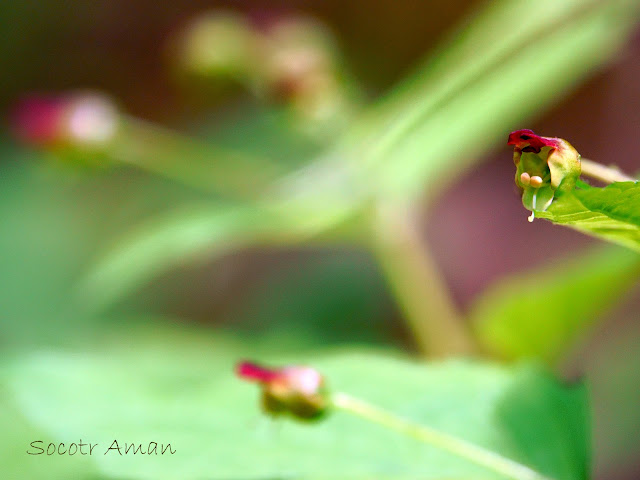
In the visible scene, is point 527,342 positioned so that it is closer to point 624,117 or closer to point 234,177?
point 234,177

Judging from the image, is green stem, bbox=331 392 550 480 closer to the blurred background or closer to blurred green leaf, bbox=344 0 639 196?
blurred green leaf, bbox=344 0 639 196

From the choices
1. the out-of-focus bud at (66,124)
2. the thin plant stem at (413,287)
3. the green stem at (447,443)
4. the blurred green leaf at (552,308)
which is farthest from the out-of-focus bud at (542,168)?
the out-of-focus bud at (66,124)

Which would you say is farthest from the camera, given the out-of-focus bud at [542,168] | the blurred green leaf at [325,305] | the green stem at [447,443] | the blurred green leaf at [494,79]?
the blurred green leaf at [325,305]

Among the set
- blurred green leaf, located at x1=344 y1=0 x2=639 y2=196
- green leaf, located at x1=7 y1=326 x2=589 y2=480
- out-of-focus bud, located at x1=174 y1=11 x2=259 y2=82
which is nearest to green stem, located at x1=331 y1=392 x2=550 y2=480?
green leaf, located at x1=7 y1=326 x2=589 y2=480

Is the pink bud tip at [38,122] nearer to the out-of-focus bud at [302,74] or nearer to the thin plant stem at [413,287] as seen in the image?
the out-of-focus bud at [302,74]

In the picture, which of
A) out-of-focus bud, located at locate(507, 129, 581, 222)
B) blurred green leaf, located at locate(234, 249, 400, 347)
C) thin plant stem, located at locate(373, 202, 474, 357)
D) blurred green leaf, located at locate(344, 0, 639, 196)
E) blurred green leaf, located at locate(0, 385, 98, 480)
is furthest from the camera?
blurred green leaf, located at locate(234, 249, 400, 347)
